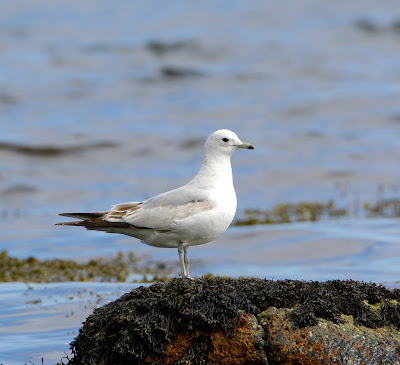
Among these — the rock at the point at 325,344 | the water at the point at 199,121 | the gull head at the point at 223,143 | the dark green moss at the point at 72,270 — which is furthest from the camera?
the water at the point at 199,121

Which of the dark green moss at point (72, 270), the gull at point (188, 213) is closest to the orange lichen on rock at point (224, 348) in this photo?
the gull at point (188, 213)

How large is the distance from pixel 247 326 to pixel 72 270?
8.40 meters

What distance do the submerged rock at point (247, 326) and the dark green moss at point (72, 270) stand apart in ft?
19.2

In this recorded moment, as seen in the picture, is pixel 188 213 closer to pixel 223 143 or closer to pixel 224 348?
pixel 223 143

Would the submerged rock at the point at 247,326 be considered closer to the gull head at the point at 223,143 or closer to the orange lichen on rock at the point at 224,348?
the orange lichen on rock at the point at 224,348

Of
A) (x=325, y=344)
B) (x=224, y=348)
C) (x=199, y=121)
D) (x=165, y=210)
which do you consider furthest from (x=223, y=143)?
(x=199, y=121)

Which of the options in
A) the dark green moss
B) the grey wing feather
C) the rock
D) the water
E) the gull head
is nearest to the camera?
the rock

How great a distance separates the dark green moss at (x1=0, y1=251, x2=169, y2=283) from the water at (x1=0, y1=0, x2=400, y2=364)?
84cm

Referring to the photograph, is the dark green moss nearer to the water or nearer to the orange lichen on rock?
the water

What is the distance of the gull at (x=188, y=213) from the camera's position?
795 centimetres

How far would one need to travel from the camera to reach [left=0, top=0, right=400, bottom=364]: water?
15.8 metres

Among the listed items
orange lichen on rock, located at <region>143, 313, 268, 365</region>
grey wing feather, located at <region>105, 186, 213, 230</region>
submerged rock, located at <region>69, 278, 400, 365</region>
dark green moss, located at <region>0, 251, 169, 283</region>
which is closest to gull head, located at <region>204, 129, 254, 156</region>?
grey wing feather, located at <region>105, 186, 213, 230</region>

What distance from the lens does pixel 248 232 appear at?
1695 centimetres

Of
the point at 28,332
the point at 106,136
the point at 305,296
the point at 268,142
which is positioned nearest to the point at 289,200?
the point at 268,142
